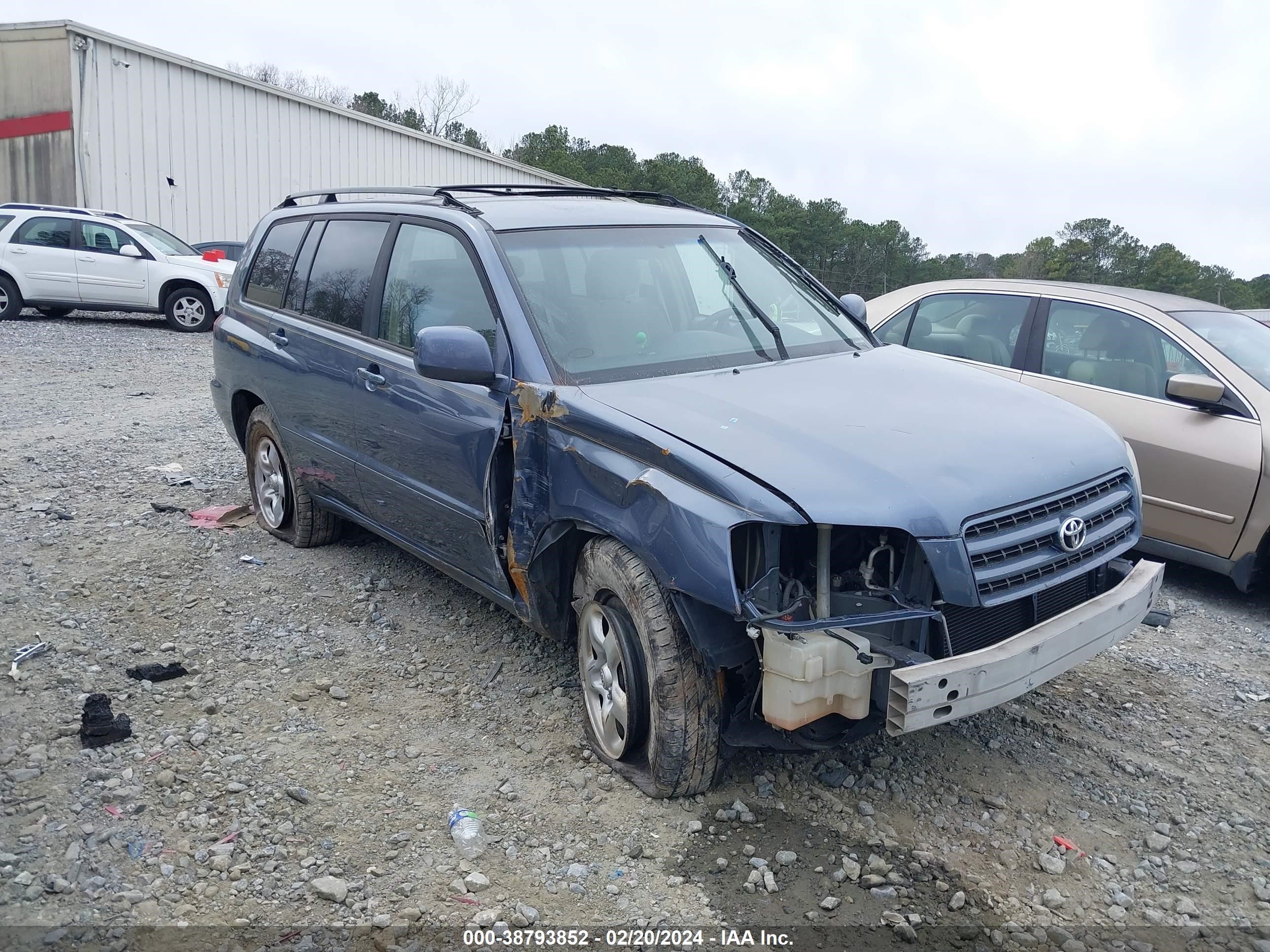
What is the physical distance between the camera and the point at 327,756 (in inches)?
141

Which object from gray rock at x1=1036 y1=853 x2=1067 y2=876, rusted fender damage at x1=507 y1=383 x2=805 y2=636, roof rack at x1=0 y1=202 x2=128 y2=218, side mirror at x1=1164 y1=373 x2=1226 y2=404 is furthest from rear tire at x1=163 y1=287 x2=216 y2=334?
gray rock at x1=1036 y1=853 x2=1067 y2=876

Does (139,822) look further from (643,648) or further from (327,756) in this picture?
(643,648)

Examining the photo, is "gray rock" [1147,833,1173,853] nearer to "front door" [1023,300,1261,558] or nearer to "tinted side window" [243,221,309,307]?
"front door" [1023,300,1261,558]

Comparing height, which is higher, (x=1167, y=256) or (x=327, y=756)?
(x=1167, y=256)

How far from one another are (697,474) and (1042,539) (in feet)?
3.62

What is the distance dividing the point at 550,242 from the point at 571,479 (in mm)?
1171

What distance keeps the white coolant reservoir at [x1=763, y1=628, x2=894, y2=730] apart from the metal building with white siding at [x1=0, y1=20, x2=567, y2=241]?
2160cm

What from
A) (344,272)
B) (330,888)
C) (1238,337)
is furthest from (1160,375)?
(330,888)

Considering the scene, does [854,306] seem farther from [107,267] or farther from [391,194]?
[107,267]

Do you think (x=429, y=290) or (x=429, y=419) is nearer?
(x=429, y=419)


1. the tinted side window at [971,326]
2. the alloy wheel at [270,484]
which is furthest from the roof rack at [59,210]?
the tinted side window at [971,326]

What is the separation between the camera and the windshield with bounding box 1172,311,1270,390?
5.29m

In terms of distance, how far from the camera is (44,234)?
14.8 metres

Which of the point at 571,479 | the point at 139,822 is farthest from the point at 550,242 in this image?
the point at 139,822
